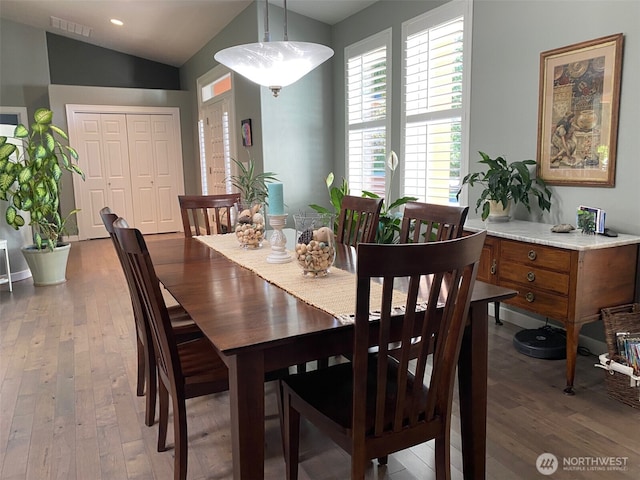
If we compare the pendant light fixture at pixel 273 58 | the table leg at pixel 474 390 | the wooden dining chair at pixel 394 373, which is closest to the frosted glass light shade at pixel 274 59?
the pendant light fixture at pixel 273 58

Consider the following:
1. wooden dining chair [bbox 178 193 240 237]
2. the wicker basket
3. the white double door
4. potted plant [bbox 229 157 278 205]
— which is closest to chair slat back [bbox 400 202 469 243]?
the wicker basket

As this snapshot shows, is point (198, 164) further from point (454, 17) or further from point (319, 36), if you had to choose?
point (454, 17)

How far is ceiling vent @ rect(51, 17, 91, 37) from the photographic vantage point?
6.72 meters

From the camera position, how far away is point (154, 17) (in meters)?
5.98

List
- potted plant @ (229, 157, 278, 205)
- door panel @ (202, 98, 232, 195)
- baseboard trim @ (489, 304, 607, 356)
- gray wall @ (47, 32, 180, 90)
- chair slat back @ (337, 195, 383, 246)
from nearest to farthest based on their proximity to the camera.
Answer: chair slat back @ (337, 195, 383, 246), baseboard trim @ (489, 304, 607, 356), potted plant @ (229, 157, 278, 205), door panel @ (202, 98, 232, 195), gray wall @ (47, 32, 180, 90)

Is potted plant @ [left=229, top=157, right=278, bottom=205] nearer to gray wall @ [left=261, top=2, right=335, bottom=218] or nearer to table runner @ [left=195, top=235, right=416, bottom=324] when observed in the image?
gray wall @ [left=261, top=2, right=335, bottom=218]

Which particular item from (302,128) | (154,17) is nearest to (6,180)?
(154,17)

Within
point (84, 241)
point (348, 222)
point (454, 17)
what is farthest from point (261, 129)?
point (84, 241)

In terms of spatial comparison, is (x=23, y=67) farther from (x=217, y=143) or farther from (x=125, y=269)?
(x=125, y=269)

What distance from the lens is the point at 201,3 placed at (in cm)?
534

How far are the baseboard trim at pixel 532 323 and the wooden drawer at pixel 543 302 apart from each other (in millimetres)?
562

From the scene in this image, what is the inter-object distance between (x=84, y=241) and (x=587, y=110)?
721cm

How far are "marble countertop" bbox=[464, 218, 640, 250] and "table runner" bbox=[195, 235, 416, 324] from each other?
3.94 feet

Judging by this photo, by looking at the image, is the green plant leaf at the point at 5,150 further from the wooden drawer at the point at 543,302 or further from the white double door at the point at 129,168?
the wooden drawer at the point at 543,302
